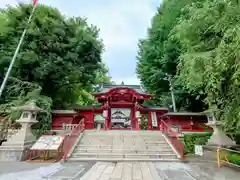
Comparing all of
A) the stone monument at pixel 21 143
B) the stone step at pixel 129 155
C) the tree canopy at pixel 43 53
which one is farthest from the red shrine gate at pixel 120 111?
the stone step at pixel 129 155

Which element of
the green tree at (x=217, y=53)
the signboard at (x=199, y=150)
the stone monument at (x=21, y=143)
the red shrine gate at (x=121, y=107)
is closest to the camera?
the green tree at (x=217, y=53)

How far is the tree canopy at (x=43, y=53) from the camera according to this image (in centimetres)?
1055

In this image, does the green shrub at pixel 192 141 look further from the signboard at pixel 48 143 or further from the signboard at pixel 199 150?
the signboard at pixel 48 143

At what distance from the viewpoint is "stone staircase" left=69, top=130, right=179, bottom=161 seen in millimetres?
6551

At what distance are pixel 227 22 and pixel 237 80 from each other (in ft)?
5.73

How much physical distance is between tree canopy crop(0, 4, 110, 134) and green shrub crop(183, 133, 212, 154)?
28.9 feet

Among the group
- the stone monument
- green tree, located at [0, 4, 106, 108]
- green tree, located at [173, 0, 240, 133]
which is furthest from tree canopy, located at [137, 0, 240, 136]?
green tree, located at [0, 4, 106, 108]

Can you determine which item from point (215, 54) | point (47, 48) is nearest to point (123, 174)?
point (215, 54)

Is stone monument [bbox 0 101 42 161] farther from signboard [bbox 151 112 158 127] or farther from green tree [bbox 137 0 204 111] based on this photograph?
green tree [bbox 137 0 204 111]

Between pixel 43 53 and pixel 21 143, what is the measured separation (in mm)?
7120

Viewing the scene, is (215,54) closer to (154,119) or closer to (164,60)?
(164,60)

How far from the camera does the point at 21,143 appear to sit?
676cm

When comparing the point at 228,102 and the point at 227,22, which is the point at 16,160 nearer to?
the point at 228,102

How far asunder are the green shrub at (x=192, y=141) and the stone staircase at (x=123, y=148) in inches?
50.1
